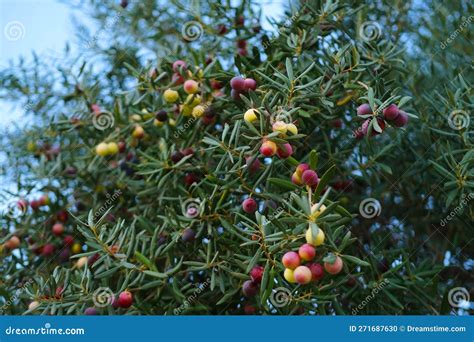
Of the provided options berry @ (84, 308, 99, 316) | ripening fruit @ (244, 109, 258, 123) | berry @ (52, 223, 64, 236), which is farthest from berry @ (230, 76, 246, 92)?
berry @ (52, 223, 64, 236)

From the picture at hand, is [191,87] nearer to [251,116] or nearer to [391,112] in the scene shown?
[251,116]

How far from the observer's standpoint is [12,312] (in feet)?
8.07

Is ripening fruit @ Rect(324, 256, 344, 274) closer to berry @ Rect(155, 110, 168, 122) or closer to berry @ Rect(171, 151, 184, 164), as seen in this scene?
berry @ Rect(171, 151, 184, 164)

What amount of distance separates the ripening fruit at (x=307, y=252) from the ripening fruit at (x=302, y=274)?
1.1 inches

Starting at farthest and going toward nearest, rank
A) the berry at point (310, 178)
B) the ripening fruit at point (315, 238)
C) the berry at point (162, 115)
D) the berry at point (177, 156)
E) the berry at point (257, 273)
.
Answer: the berry at point (162, 115), the berry at point (177, 156), the berry at point (257, 273), the berry at point (310, 178), the ripening fruit at point (315, 238)

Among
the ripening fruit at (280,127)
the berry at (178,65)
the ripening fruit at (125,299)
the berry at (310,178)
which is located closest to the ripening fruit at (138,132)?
the berry at (178,65)

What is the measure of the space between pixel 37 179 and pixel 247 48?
3.27 feet

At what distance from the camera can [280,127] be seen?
5.94 ft

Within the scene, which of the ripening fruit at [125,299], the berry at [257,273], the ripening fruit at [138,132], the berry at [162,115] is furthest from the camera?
the ripening fruit at [138,132]

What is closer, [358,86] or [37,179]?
[358,86]

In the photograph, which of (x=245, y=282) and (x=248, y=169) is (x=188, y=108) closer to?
(x=248, y=169)

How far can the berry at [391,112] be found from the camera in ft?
5.99

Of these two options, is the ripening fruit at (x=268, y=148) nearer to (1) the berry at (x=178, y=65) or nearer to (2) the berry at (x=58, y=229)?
(1) the berry at (x=178, y=65)
